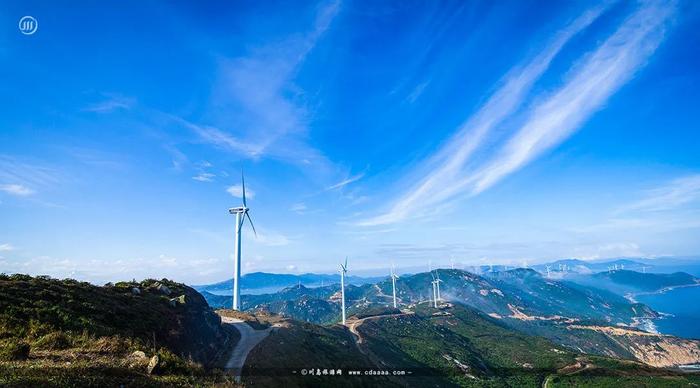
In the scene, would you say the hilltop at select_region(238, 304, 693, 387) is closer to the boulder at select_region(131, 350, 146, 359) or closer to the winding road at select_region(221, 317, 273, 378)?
the winding road at select_region(221, 317, 273, 378)

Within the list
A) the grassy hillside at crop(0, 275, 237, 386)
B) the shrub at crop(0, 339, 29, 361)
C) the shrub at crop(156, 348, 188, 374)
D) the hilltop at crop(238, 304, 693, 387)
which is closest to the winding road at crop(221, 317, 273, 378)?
the hilltop at crop(238, 304, 693, 387)

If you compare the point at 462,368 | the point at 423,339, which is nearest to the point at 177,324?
the point at 462,368

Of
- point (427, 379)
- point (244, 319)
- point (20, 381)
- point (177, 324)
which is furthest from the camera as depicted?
point (427, 379)

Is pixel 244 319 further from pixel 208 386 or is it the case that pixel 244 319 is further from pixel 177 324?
pixel 208 386

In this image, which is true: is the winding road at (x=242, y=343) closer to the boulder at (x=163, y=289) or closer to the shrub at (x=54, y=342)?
the boulder at (x=163, y=289)

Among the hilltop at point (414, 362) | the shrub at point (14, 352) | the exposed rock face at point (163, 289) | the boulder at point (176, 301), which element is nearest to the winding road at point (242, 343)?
the hilltop at point (414, 362)

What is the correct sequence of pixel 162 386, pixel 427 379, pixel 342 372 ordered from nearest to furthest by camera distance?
pixel 162 386
pixel 342 372
pixel 427 379
